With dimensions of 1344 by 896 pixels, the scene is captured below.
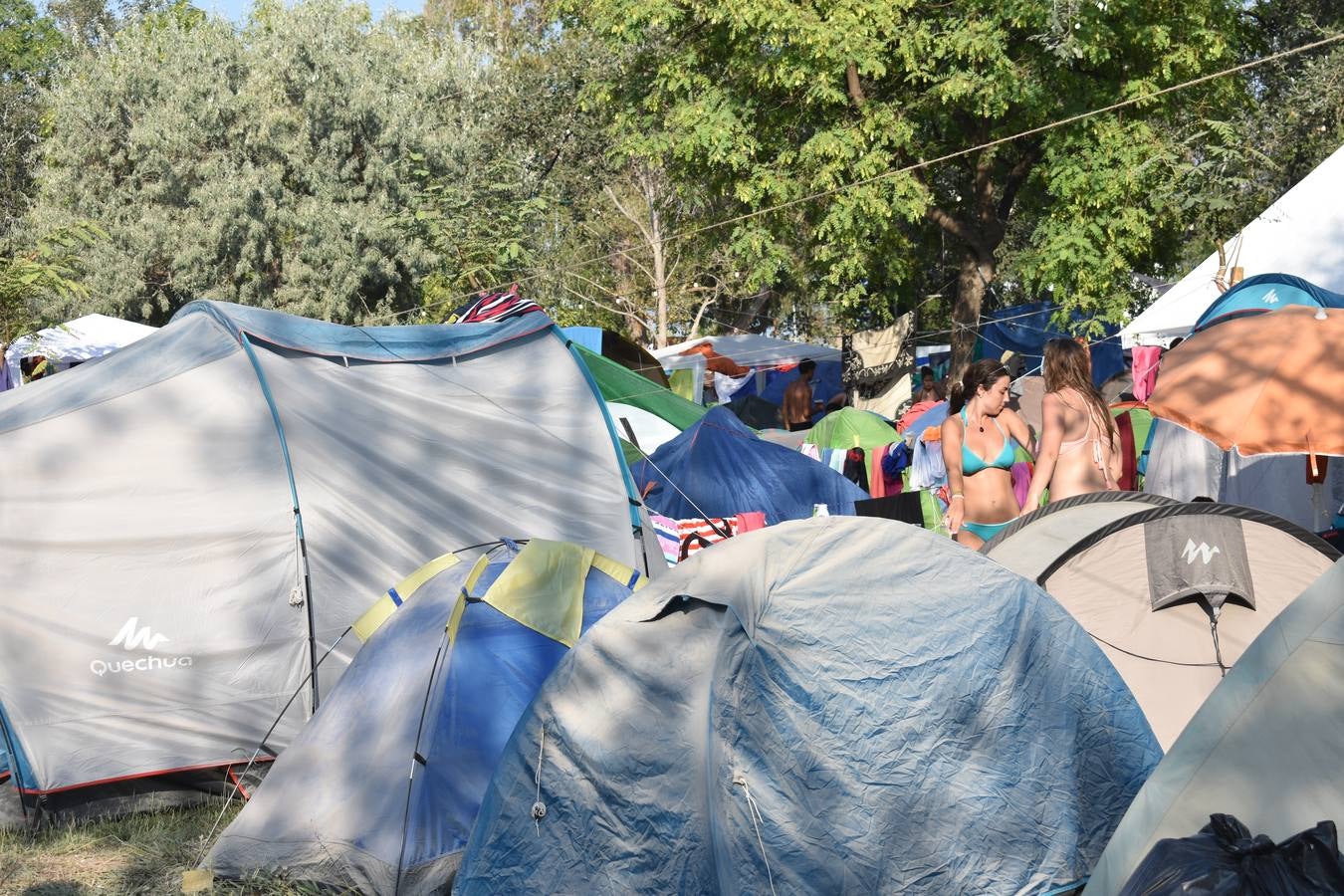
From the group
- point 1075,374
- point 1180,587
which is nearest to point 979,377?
point 1075,374

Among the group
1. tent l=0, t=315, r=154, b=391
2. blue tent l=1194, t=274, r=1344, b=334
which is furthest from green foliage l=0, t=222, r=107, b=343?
blue tent l=1194, t=274, r=1344, b=334

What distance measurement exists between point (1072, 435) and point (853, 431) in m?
7.12

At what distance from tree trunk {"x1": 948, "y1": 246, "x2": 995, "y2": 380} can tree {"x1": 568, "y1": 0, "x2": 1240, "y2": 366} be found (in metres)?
0.06

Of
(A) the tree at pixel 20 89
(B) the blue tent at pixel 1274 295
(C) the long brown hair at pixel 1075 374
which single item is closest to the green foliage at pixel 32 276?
(C) the long brown hair at pixel 1075 374

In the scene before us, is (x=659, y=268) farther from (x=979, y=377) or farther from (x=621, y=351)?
(x=979, y=377)

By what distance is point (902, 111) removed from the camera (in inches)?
652

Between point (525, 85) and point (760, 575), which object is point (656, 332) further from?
point (760, 575)

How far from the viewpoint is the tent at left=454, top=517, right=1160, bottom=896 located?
3836 mm

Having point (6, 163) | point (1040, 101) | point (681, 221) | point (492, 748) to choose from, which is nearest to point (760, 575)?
point (492, 748)

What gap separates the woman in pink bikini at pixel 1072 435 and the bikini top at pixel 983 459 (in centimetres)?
20

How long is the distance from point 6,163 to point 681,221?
74.9 ft

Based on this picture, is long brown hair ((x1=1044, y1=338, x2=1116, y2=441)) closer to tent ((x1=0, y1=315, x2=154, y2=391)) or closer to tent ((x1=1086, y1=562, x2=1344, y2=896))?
tent ((x1=1086, y1=562, x2=1344, y2=896))

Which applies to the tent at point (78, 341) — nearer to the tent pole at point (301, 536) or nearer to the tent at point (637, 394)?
the tent at point (637, 394)

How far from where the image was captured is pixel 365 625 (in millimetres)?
5410
